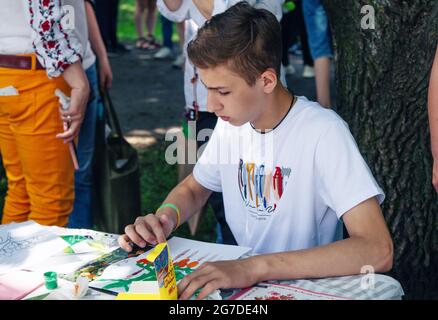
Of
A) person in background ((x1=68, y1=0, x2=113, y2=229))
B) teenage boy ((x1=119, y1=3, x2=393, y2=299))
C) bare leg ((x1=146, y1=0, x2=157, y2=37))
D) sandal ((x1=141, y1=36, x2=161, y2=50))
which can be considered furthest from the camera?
sandal ((x1=141, y1=36, x2=161, y2=50))

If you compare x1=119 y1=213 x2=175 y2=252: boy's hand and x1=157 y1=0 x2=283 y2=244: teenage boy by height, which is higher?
x1=157 y1=0 x2=283 y2=244: teenage boy

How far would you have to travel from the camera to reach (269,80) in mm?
2100

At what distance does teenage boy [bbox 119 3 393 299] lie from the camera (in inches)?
72.4

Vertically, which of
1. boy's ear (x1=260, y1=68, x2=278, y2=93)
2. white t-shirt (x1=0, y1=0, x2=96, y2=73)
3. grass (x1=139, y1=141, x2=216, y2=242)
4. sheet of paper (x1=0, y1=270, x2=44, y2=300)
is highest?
white t-shirt (x1=0, y1=0, x2=96, y2=73)

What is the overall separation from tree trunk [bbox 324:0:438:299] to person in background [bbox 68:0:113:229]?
112 cm

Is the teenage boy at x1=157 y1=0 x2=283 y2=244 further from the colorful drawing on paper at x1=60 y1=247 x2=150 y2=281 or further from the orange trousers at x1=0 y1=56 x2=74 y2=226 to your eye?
the colorful drawing on paper at x1=60 y1=247 x2=150 y2=281

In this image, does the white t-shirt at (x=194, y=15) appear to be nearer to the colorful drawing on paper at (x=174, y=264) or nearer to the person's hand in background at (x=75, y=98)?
the person's hand in background at (x=75, y=98)

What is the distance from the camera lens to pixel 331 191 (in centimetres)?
204

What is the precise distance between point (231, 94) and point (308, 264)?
1.79ft

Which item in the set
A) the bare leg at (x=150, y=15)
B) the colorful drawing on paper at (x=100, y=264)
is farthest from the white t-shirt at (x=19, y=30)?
the bare leg at (x=150, y=15)

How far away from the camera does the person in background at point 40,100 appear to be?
2.69 metres

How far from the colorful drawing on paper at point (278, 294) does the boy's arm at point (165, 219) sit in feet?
1.28

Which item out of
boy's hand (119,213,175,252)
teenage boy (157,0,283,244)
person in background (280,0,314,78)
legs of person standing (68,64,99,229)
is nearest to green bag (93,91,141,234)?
legs of person standing (68,64,99,229)
